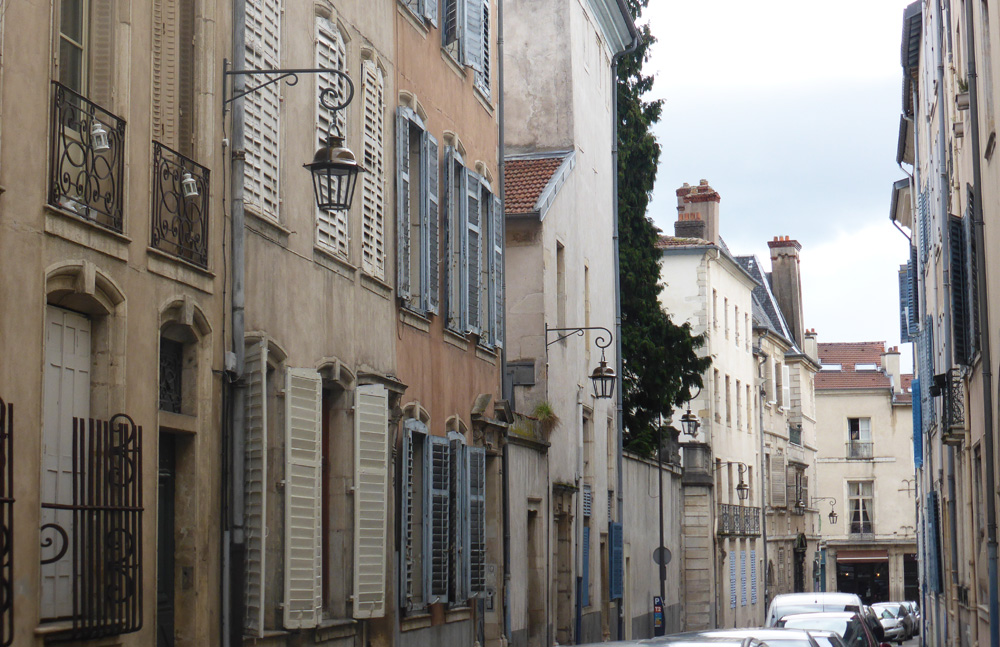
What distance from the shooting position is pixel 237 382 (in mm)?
11414

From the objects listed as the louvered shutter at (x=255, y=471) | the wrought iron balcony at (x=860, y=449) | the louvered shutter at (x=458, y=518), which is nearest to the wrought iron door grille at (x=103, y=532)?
the louvered shutter at (x=255, y=471)

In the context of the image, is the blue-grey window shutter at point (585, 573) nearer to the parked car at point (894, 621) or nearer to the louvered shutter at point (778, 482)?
the parked car at point (894, 621)

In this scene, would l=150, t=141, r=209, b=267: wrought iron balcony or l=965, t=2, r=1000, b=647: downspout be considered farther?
l=965, t=2, r=1000, b=647: downspout

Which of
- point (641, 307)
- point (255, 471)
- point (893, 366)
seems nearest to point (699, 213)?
point (641, 307)

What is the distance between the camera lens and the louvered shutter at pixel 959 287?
60.1 ft

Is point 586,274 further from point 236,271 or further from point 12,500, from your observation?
point 12,500

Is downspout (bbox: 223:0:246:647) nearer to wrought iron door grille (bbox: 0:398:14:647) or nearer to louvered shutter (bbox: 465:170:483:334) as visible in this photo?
wrought iron door grille (bbox: 0:398:14:647)

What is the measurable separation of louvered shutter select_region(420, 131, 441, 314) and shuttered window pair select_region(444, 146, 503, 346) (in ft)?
1.94

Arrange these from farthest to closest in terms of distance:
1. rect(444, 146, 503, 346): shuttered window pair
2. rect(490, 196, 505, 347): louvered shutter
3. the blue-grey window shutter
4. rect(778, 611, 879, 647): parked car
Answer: the blue-grey window shutter → rect(490, 196, 505, 347): louvered shutter → rect(444, 146, 503, 346): shuttered window pair → rect(778, 611, 879, 647): parked car

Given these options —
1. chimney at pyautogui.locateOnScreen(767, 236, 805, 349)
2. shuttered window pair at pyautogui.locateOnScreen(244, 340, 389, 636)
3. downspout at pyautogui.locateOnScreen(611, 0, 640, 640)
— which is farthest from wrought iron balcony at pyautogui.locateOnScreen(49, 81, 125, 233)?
chimney at pyautogui.locateOnScreen(767, 236, 805, 349)

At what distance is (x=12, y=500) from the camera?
7.88 m

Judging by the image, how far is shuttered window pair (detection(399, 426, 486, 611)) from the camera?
52.3ft

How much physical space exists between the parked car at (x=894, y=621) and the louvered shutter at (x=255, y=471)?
4150 centimetres

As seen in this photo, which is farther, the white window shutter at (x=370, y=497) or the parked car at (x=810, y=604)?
the parked car at (x=810, y=604)
